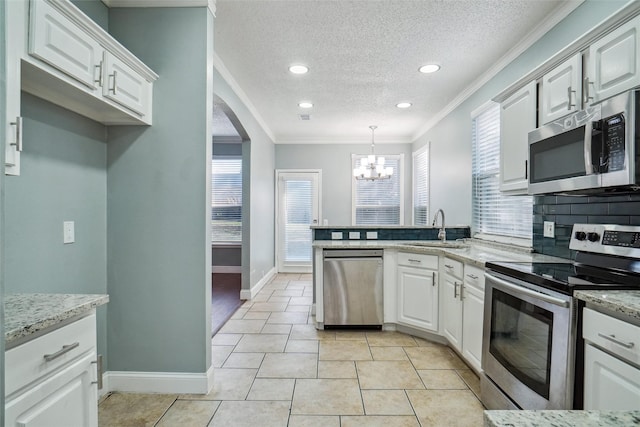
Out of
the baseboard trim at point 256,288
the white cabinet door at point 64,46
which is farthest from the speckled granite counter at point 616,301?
the baseboard trim at point 256,288

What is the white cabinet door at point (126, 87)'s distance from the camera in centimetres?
181

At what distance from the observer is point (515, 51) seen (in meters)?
2.99

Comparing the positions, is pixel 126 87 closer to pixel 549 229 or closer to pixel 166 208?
pixel 166 208

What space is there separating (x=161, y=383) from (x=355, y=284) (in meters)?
1.91

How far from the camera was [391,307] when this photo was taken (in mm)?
3438

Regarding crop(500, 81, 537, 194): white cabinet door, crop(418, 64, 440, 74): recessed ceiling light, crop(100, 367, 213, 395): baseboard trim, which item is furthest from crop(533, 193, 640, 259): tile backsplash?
crop(100, 367, 213, 395): baseboard trim

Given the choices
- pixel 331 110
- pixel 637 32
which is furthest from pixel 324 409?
pixel 331 110

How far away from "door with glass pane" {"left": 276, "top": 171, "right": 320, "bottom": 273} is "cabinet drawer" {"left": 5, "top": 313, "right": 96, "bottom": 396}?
5.37 meters

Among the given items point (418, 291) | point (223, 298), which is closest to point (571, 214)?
point (418, 291)

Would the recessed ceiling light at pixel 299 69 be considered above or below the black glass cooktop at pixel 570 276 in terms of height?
above

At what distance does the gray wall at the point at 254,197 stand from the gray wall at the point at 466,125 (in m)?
2.79

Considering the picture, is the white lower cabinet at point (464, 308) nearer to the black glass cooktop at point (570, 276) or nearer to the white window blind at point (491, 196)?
the black glass cooktop at point (570, 276)

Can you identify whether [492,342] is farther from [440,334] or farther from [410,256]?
[410,256]

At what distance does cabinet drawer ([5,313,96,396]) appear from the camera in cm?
99
